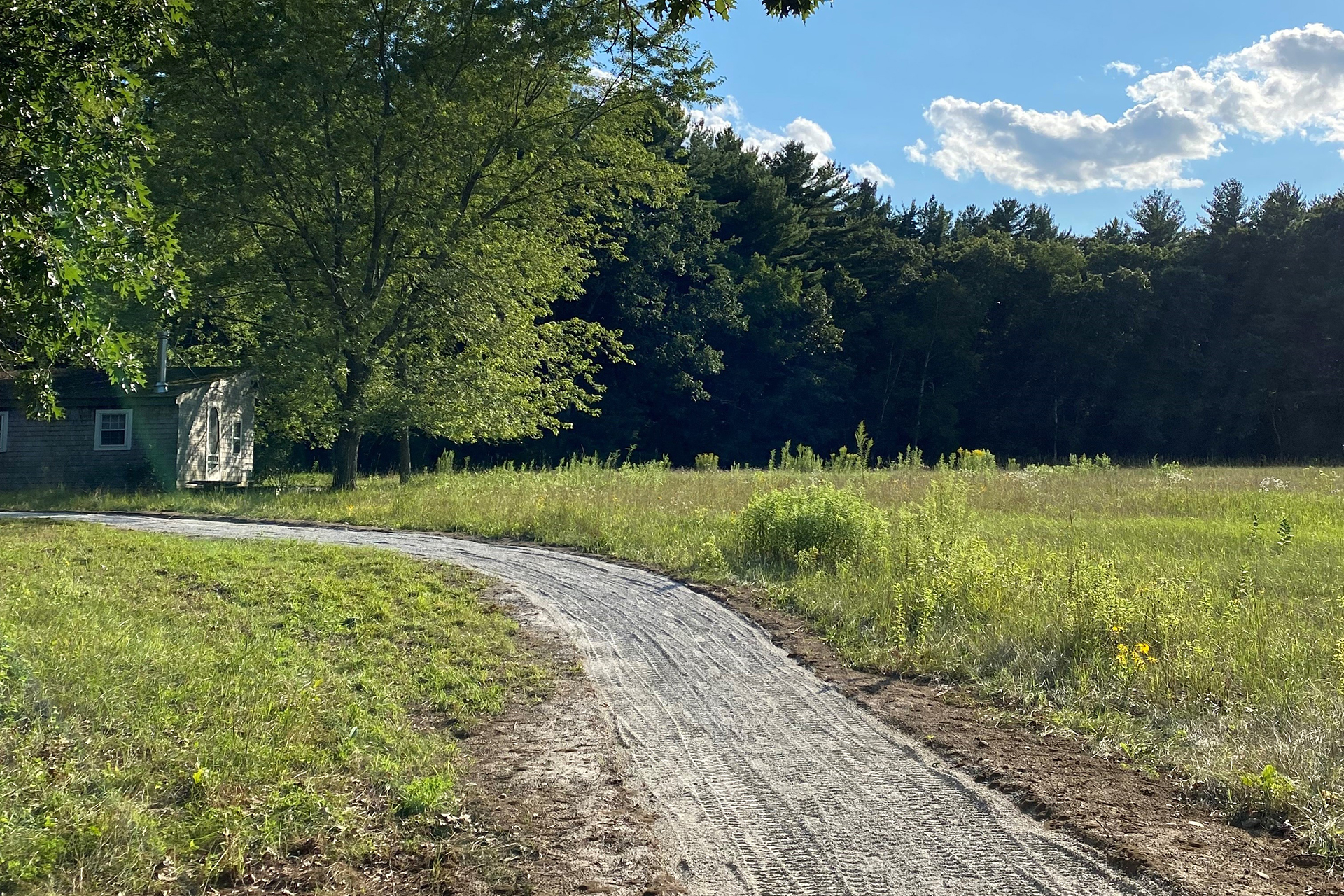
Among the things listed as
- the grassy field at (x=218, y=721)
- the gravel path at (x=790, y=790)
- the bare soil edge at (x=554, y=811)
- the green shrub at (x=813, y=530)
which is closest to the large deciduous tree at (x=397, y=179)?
the green shrub at (x=813, y=530)

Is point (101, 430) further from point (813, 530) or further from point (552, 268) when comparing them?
point (813, 530)

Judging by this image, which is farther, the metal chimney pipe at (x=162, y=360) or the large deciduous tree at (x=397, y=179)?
the metal chimney pipe at (x=162, y=360)

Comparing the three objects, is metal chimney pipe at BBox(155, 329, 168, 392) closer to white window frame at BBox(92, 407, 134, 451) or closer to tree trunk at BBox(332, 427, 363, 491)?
white window frame at BBox(92, 407, 134, 451)

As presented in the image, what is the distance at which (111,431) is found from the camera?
24.6 m

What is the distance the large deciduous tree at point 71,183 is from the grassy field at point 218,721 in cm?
214

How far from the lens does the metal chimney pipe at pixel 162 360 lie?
2502 cm

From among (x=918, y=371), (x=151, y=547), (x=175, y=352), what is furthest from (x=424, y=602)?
(x=918, y=371)

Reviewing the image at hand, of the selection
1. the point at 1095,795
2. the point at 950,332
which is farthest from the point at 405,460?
the point at 950,332

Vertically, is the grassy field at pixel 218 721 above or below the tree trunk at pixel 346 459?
below

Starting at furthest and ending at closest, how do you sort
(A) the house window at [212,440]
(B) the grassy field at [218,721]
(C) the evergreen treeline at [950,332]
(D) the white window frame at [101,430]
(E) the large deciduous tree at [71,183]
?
(C) the evergreen treeline at [950,332]
(A) the house window at [212,440]
(D) the white window frame at [101,430]
(E) the large deciduous tree at [71,183]
(B) the grassy field at [218,721]

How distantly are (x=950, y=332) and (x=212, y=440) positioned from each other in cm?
4086

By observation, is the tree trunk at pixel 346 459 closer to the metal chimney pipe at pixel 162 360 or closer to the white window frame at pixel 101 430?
the metal chimney pipe at pixel 162 360

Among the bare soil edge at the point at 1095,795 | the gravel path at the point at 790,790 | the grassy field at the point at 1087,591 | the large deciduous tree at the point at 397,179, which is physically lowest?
the gravel path at the point at 790,790

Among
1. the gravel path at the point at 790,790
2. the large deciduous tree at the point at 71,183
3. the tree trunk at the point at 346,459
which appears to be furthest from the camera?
the tree trunk at the point at 346,459
